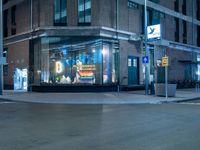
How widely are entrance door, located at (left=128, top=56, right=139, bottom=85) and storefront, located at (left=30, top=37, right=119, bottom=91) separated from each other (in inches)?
92.6

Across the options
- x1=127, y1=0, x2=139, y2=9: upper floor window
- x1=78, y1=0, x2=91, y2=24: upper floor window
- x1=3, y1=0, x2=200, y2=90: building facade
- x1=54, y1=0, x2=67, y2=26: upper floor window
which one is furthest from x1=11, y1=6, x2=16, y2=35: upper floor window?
x1=127, y1=0, x2=139, y2=9: upper floor window

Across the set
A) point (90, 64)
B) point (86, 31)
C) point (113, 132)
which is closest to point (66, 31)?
point (86, 31)

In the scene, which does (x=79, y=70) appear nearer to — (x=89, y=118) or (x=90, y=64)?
(x=90, y=64)

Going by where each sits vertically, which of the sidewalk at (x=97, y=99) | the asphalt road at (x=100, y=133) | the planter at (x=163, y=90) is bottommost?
the asphalt road at (x=100, y=133)

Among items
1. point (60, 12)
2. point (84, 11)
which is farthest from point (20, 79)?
point (84, 11)

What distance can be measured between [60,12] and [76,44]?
3.26 metres

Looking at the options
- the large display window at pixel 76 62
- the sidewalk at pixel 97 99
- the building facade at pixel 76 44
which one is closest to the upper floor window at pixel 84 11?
the building facade at pixel 76 44

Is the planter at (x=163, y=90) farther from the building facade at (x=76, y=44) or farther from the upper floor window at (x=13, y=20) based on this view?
the upper floor window at (x=13, y=20)

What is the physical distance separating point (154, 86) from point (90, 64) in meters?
5.93

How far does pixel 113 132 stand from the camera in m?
9.29

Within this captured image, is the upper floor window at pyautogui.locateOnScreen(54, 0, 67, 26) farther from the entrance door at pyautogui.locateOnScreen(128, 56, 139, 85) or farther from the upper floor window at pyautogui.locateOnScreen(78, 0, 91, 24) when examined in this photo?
the entrance door at pyautogui.locateOnScreen(128, 56, 139, 85)

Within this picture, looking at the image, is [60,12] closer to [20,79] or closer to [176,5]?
[20,79]

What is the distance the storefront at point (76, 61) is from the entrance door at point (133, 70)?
92.6 inches

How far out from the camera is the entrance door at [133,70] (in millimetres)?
30919
